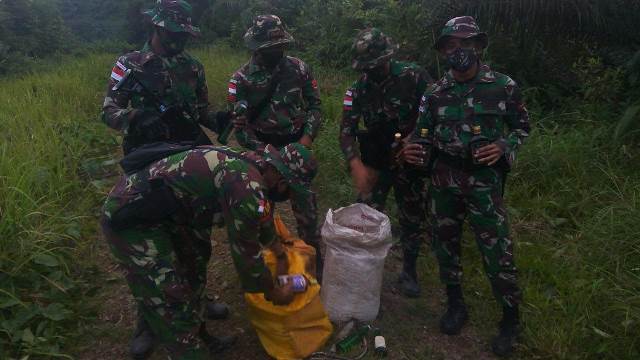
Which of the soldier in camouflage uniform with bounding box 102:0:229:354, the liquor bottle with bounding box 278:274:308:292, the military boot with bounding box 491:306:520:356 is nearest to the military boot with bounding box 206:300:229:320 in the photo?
the soldier in camouflage uniform with bounding box 102:0:229:354

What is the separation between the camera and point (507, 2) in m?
5.63

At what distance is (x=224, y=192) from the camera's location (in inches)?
89.1

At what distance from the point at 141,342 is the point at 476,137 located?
88.4 inches

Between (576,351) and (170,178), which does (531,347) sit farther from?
(170,178)

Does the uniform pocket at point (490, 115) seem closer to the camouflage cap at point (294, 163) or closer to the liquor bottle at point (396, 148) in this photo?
the liquor bottle at point (396, 148)

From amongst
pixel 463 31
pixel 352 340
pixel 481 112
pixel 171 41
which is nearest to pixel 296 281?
pixel 352 340

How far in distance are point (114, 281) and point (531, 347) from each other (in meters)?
2.85

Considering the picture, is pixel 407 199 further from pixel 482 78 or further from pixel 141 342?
pixel 141 342

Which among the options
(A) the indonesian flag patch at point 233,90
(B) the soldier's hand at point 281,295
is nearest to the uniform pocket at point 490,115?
(B) the soldier's hand at point 281,295

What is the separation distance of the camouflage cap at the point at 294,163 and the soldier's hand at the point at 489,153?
0.90 metres

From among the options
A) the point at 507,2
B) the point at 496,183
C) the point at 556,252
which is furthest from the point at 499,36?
the point at 496,183

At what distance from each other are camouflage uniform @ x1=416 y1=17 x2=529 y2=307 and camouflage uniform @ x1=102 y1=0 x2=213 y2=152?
148 cm

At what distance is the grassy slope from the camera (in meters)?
3.00

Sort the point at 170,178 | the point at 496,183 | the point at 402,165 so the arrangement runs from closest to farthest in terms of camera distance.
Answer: the point at 170,178, the point at 496,183, the point at 402,165
